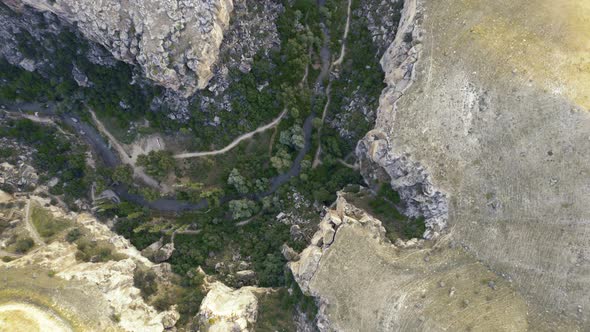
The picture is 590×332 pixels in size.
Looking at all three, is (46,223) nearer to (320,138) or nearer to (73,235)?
(73,235)

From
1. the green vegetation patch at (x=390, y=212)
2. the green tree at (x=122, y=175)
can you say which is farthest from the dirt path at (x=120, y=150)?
the green vegetation patch at (x=390, y=212)

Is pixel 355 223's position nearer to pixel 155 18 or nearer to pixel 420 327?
pixel 420 327

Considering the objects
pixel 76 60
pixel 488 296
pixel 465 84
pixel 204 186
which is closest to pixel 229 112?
pixel 204 186

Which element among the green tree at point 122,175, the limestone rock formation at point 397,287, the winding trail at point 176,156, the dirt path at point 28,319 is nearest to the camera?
the dirt path at point 28,319

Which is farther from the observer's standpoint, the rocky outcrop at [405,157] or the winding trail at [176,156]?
the winding trail at [176,156]

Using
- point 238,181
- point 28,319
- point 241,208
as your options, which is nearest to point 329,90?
point 238,181

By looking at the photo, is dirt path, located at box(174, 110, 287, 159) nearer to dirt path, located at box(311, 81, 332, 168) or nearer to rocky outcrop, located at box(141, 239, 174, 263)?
dirt path, located at box(311, 81, 332, 168)

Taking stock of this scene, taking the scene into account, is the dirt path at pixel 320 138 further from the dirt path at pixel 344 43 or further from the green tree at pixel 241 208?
the green tree at pixel 241 208
